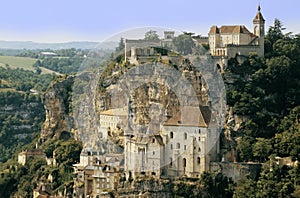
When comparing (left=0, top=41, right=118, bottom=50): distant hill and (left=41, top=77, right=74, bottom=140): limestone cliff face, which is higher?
(left=0, top=41, right=118, bottom=50): distant hill

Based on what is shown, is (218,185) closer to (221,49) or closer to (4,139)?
(221,49)

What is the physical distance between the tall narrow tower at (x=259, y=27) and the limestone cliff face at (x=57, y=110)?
1283cm

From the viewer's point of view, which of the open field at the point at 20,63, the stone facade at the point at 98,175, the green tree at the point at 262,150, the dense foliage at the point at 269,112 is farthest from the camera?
the open field at the point at 20,63

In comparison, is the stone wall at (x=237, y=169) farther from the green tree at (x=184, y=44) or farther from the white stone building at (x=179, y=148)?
the green tree at (x=184, y=44)

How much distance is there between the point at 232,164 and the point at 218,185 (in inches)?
43.6

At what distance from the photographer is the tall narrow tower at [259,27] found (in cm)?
4566

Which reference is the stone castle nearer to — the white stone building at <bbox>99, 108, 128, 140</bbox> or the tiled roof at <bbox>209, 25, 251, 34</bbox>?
the white stone building at <bbox>99, 108, 128, 140</bbox>

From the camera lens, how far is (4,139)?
6769 cm

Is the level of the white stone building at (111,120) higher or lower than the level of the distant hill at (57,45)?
lower

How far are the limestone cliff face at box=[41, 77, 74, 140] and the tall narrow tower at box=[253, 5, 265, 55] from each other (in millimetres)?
12829

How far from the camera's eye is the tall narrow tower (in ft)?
150

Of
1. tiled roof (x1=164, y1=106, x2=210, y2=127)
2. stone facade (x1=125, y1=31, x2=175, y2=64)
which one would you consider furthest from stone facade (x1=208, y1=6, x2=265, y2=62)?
tiled roof (x1=164, y1=106, x2=210, y2=127)

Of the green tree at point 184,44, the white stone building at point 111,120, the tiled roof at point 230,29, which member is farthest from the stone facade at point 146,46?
the white stone building at point 111,120

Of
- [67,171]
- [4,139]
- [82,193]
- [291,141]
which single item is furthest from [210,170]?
[4,139]
